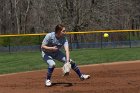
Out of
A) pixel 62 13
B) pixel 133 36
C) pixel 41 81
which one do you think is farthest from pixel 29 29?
pixel 41 81

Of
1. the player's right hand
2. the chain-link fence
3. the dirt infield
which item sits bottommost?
the chain-link fence

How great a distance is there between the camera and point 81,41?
3034cm

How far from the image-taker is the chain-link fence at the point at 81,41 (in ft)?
93.0

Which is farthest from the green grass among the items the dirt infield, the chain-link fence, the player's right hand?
the chain-link fence

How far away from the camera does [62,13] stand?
1511 inches

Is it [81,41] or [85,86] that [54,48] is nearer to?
[85,86]

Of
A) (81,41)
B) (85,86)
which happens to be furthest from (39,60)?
(81,41)

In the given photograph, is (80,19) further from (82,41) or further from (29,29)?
(29,29)

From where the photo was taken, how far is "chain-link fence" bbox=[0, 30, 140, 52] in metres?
28.4

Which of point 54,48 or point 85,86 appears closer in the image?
point 54,48

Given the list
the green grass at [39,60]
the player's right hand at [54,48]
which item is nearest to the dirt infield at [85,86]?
the player's right hand at [54,48]

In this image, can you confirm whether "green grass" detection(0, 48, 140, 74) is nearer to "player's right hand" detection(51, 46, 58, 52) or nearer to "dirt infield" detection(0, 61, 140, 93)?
"dirt infield" detection(0, 61, 140, 93)

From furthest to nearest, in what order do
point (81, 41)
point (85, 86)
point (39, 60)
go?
point (81, 41), point (39, 60), point (85, 86)

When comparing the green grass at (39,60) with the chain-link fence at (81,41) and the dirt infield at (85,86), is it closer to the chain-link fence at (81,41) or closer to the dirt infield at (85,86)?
the dirt infield at (85,86)
